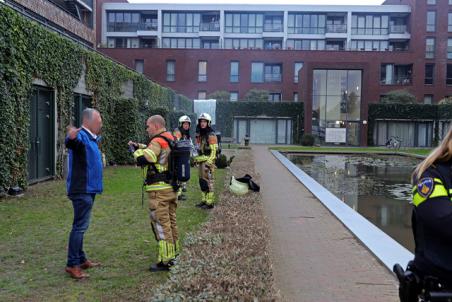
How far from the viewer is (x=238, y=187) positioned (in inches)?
396

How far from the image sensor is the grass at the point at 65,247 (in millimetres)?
4770

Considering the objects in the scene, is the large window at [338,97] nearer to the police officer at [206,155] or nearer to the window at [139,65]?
the window at [139,65]

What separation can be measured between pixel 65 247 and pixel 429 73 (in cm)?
5558

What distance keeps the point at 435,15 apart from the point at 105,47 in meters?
38.2

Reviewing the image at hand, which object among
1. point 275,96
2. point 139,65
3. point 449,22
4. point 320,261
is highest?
point 449,22

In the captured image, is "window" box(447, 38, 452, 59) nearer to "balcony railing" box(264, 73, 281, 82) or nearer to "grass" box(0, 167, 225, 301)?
"balcony railing" box(264, 73, 281, 82)

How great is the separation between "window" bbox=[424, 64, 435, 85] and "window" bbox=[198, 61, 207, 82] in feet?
81.2

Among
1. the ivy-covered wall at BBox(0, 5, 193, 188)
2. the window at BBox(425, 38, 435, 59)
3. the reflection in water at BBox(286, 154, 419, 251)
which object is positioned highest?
the window at BBox(425, 38, 435, 59)

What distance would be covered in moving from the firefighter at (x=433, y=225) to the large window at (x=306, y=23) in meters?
59.9

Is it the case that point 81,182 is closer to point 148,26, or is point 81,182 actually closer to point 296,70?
point 296,70

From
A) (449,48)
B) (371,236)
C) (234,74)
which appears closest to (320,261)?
(371,236)

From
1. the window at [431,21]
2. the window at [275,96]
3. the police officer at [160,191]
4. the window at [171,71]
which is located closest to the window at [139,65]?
the window at [171,71]

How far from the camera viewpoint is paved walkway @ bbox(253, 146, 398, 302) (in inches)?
191

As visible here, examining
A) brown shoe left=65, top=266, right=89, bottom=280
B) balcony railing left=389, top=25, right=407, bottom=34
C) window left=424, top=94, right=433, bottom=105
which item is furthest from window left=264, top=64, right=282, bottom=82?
brown shoe left=65, top=266, right=89, bottom=280
